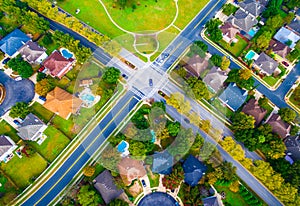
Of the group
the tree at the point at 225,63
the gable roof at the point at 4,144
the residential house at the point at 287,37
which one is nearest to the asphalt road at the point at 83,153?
the gable roof at the point at 4,144

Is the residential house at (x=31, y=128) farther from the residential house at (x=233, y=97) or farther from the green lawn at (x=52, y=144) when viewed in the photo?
the residential house at (x=233, y=97)

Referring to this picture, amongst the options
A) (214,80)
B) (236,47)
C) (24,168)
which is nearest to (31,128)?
(24,168)

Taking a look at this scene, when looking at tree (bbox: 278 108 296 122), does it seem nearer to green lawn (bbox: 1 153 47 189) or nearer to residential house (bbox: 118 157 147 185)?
residential house (bbox: 118 157 147 185)

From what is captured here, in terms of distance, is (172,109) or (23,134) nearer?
(23,134)

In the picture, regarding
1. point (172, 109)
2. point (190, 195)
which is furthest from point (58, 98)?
point (190, 195)

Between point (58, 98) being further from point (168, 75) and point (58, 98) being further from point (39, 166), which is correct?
point (168, 75)

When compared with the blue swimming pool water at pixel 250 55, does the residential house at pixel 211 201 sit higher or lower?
lower

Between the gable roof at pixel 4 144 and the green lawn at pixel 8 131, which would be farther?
the green lawn at pixel 8 131
